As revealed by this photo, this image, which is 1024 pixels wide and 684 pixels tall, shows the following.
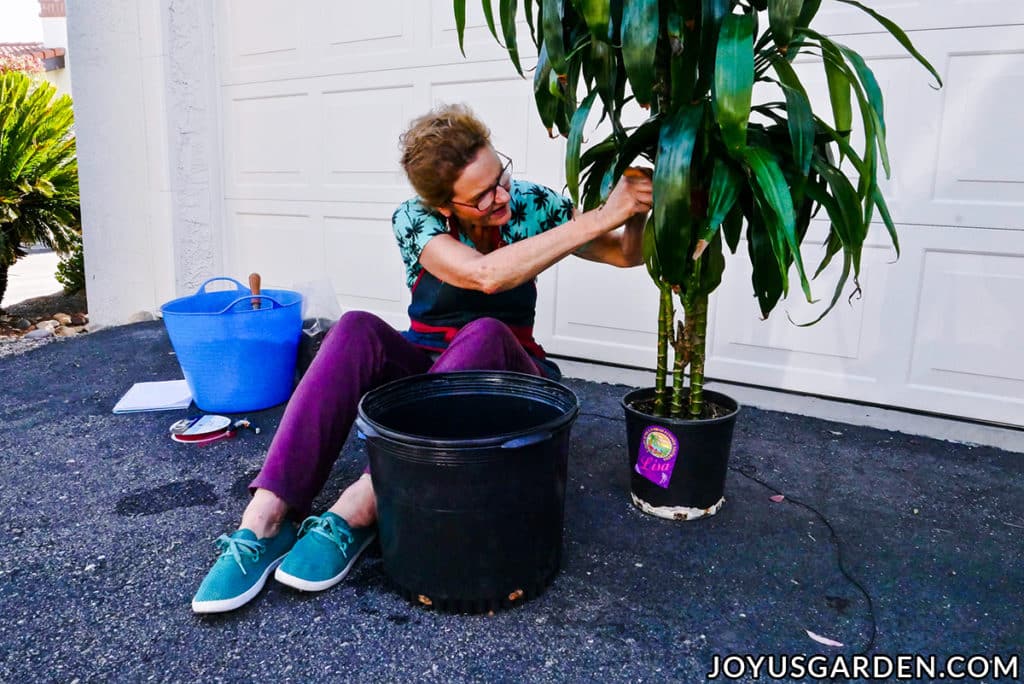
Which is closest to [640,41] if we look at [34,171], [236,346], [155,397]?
[236,346]

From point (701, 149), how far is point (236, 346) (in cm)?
148

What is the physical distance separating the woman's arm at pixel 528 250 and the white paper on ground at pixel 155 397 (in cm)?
121

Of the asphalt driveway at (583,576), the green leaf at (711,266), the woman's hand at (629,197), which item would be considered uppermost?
the woman's hand at (629,197)

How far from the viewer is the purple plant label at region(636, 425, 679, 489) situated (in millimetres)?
1486

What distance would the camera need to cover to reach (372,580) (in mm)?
1340

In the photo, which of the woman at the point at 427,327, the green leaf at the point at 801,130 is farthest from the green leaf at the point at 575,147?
the green leaf at the point at 801,130

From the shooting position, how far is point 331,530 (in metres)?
1.34

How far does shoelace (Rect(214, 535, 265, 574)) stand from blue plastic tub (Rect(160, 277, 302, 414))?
2.99ft

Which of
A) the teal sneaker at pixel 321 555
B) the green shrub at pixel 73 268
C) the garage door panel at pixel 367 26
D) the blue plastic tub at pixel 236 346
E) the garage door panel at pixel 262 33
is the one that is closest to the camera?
the teal sneaker at pixel 321 555

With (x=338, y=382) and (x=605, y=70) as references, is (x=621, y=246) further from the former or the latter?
(x=338, y=382)

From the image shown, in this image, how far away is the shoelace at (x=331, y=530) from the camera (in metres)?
1.33

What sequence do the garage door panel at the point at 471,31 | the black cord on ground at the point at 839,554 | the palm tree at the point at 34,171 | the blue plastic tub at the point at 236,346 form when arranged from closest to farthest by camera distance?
the black cord on ground at the point at 839,554 → the blue plastic tub at the point at 236,346 → the garage door panel at the point at 471,31 → the palm tree at the point at 34,171

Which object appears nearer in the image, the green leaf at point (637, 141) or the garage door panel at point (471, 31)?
the green leaf at point (637, 141)

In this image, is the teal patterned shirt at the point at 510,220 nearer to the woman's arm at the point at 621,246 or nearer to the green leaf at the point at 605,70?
the woman's arm at the point at 621,246
